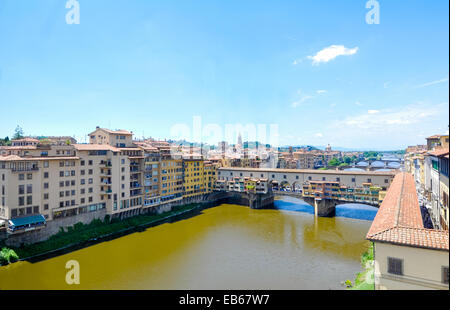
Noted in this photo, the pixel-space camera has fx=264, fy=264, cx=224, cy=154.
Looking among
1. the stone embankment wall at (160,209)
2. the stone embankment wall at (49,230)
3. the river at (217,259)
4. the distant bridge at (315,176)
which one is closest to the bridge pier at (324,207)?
the river at (217,259)

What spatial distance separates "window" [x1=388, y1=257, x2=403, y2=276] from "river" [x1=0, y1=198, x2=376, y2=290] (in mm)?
6315

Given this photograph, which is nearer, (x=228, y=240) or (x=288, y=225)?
(x=228, y=240)

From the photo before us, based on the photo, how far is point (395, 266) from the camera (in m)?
7.00

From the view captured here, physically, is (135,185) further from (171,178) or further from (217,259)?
(217,259)

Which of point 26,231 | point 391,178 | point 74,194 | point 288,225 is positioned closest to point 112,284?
point 26,231

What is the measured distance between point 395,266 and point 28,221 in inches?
756

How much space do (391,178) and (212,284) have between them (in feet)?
67.2

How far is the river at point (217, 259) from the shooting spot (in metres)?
13.1

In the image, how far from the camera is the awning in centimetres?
1573

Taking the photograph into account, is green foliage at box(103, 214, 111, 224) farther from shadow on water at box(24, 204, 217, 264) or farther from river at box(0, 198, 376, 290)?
river at box(0, 198, 376, 290)

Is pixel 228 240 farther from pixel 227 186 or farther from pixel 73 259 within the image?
pixel 227 186

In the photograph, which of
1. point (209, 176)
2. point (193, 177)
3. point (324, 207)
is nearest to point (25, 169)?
point (193, 177)

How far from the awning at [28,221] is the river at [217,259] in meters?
2.39
